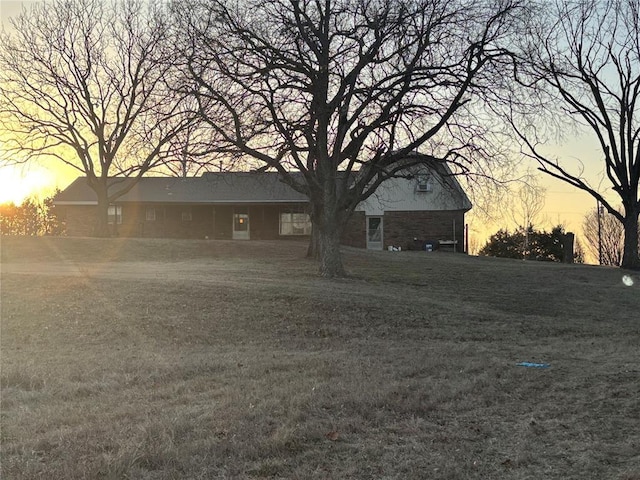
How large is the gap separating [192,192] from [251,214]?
13.0ft

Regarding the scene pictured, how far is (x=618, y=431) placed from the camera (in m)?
5.45

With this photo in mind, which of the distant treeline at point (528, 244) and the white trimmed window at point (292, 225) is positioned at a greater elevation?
the white trimmed window at point (292, 225)

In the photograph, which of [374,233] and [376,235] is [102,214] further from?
[376,235]

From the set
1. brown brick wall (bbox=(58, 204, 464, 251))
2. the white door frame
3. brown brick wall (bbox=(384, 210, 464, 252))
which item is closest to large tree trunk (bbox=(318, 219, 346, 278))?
brown brick wall (bbox=(58, 204, 464, 251))

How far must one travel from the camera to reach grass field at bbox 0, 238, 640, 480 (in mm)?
4773

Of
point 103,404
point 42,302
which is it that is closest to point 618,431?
point 103,404

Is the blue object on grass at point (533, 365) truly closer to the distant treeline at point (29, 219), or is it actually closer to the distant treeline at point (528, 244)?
the distant treeline at point (528, 244)

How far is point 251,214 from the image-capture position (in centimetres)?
4088

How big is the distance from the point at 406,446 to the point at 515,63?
1476cm

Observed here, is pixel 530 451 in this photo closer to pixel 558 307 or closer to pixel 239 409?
pixel 239 409

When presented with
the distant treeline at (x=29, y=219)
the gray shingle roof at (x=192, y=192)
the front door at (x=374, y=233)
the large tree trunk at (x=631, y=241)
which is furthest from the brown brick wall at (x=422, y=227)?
the distant treeline at (x=29, y=219)

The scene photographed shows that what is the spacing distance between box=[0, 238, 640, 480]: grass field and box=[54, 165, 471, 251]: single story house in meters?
21.3

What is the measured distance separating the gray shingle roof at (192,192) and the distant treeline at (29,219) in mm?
10893

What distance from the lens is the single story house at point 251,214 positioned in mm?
38594
